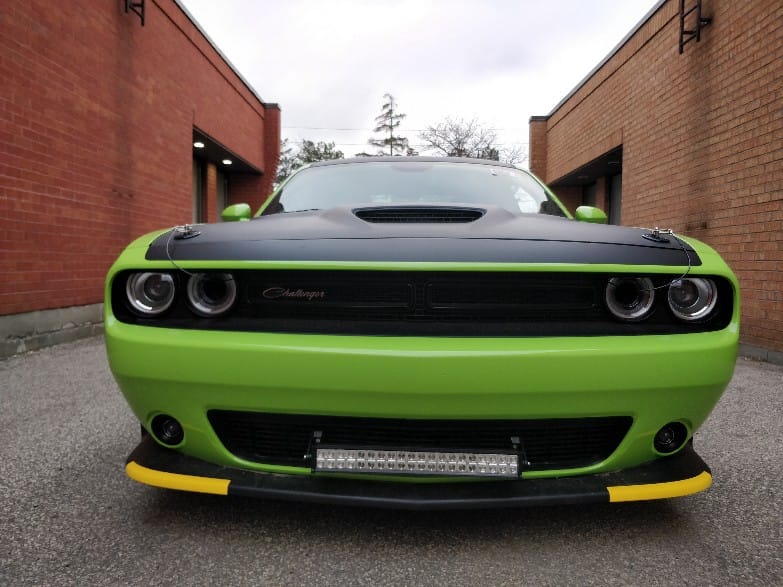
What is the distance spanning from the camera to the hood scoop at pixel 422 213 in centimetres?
184

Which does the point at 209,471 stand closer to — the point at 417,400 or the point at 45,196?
the point at 417,400

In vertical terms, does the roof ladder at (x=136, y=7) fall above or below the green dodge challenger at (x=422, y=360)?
above

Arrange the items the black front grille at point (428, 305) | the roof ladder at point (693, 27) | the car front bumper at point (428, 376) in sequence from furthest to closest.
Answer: the roof ladder at point (693, 27) < the black front grille at point (428, 305) < the car front bumper at point (428, 376)

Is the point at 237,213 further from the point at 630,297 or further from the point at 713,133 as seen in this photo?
the point at 713,133

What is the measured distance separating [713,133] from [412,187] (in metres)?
4.64

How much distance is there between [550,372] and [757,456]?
5.61 ft

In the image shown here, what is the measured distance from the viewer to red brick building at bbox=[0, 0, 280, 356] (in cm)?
465

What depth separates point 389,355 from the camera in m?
1.39

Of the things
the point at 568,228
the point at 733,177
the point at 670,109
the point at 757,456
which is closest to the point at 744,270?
the point at 733,177

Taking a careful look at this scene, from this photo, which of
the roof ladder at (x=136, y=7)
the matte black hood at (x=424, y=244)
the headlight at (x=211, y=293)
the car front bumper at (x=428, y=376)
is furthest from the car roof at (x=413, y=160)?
the roof ladder at (x=136, y=7)

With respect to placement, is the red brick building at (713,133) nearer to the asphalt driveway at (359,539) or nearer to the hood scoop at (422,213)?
the asphalt driveway at (359,539)

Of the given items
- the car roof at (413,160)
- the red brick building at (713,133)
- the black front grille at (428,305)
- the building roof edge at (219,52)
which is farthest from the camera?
the building roof edge at (219,52)

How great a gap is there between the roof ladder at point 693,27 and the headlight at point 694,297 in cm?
573

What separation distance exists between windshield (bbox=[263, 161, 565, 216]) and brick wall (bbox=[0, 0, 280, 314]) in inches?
134
